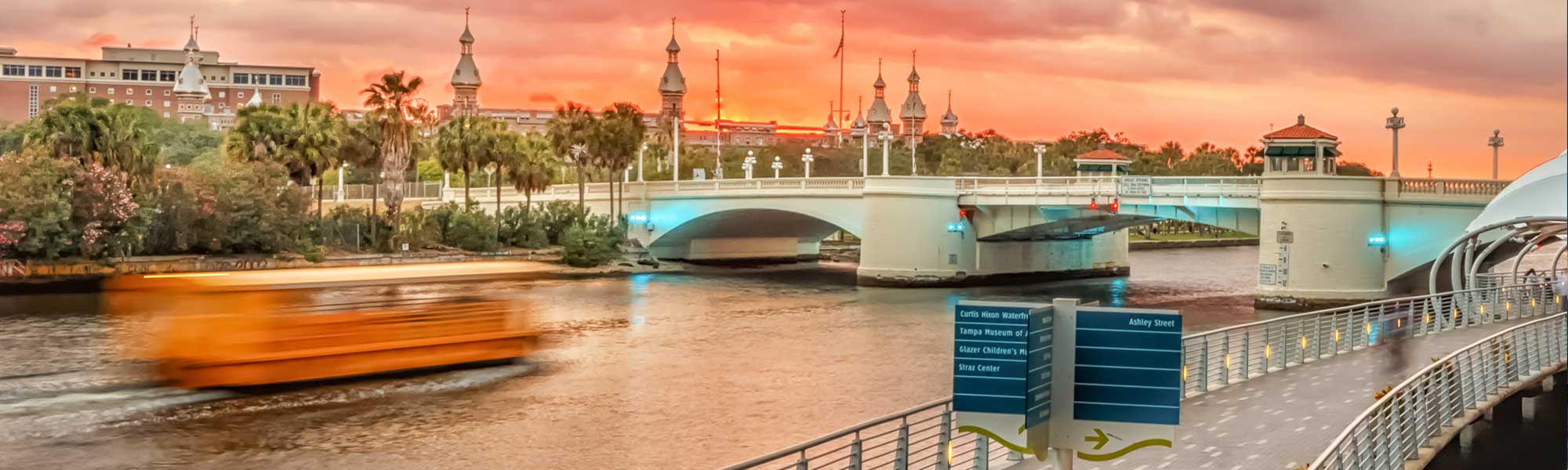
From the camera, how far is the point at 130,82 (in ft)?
624

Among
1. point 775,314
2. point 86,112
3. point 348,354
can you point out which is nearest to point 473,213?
point 86,112

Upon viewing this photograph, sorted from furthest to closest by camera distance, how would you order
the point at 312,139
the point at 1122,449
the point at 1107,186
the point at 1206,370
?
Answer: 1. the point at 312,139
2. the point at 1107,186
3. the point at 1206,370
4. the point at 1122,449

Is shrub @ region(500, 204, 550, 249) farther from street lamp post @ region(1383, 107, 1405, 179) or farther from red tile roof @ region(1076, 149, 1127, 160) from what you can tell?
street lamp post @ region(1383, 107, 1405, 179)

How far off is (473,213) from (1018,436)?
7123cm

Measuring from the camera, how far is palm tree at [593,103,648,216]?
83.0 meters

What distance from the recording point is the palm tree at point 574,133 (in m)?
83.2

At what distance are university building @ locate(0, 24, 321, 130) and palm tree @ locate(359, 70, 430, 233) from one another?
336 ft

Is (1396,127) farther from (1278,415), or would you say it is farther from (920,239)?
(1278,415)

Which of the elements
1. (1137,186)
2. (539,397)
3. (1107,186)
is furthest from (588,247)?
(539,397)

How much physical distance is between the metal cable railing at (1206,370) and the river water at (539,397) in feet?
9.15

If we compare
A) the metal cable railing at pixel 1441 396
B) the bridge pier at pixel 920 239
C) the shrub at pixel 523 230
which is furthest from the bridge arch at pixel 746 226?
the metal cable railing at pixel 1441 396

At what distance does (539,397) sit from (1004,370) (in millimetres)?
22037

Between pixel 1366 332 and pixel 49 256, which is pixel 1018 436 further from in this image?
pixel 49 256

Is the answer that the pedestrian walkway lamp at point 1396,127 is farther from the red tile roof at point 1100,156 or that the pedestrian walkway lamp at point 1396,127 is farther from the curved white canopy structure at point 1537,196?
the curved white canopy structure at point 1537,196
